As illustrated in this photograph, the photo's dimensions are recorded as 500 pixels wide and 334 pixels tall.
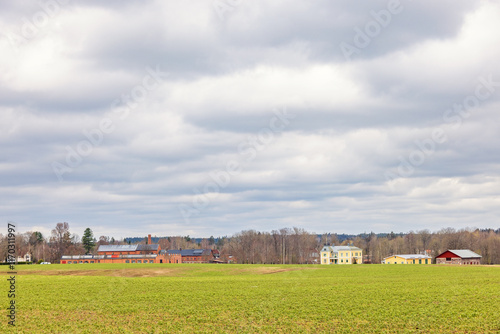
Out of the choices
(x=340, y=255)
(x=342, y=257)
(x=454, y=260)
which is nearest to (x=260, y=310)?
(x=454, y=260)

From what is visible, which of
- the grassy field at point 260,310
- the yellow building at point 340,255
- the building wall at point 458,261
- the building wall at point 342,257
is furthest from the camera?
the yellow building at point 340,255

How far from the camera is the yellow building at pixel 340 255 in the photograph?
179m

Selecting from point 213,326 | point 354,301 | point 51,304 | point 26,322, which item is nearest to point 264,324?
point 213,326

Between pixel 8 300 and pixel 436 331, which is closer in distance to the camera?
pixel 436 331

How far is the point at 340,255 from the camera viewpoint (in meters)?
180

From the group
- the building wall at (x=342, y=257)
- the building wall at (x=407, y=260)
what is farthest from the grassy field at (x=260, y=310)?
the building wall at (x=342, y=257)

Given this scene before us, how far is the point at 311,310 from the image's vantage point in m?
39.7

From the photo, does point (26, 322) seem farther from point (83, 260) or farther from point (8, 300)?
point (83, 260)

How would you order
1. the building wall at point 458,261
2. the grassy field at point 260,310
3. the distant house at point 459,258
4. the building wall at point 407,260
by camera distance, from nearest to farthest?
the grassy field at point 260,310 < the building wall at point 458,261 < the distant house at point 459,258 < the building wall at point 407,260

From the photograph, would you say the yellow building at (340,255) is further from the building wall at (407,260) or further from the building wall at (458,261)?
the building wall at (458,261)

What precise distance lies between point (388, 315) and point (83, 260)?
595ft

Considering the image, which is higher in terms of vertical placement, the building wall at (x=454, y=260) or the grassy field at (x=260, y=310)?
the grassy field at (x=260, y=310)

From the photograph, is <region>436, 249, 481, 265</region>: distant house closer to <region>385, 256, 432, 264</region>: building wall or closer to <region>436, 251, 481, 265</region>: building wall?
<region>436, 251, 481, 265</region>: building wall

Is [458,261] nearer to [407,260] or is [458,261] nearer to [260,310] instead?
[407,260]
